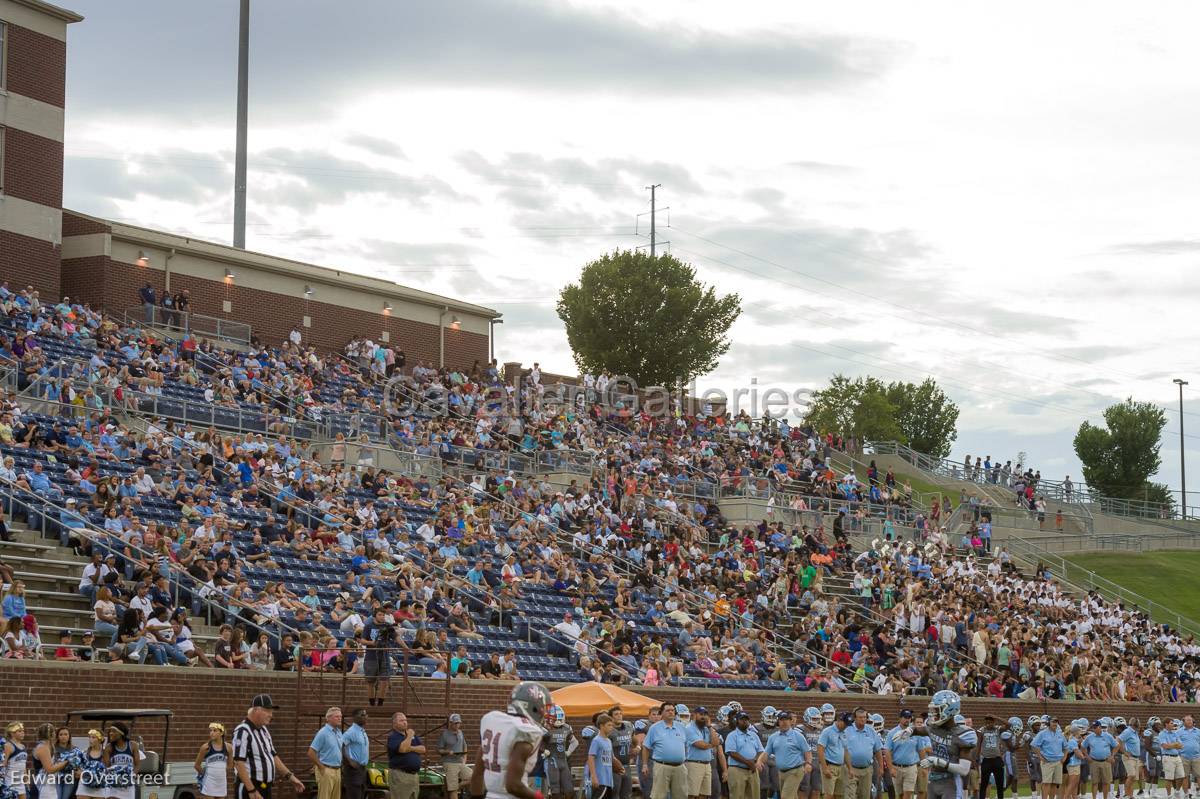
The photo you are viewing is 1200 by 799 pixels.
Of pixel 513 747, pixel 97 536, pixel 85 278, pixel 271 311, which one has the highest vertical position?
pixel 85 278

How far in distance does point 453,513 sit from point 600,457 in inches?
407

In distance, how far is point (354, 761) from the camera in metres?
19.5

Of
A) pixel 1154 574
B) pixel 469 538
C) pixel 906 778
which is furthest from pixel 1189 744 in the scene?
pixel 1154 574

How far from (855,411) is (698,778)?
69.4m

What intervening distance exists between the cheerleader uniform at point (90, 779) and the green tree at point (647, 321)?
56.6 metres

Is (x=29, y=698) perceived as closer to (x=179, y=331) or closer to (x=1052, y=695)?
(x=179, y=331)

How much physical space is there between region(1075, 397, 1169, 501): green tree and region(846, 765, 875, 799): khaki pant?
72495 mm

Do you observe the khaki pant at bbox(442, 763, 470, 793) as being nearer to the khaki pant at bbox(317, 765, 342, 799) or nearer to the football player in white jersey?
the khaki pant at bbox(317, 765, 342, 799)

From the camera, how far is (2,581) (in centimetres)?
2041

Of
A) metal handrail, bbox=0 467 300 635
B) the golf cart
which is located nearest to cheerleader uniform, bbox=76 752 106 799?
the golf cart

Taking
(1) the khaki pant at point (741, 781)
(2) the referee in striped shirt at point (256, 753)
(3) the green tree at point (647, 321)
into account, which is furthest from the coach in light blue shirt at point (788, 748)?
(3) the green tree at point (647, 321)

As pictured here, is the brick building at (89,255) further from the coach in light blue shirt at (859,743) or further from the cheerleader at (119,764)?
the cheerleader at (119,764)

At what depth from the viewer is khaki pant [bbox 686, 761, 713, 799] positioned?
74.0 ft

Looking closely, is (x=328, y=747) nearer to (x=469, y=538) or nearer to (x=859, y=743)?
(x=859, y=743)
